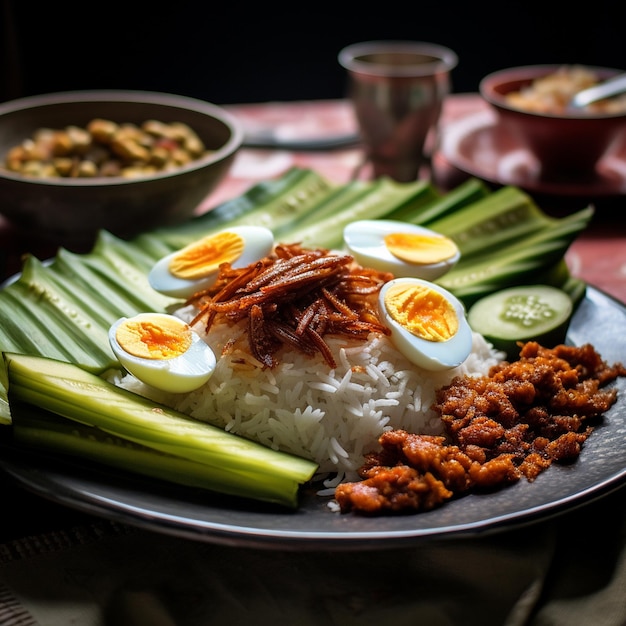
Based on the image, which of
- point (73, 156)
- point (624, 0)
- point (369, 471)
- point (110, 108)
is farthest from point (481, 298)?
point (624, 0)

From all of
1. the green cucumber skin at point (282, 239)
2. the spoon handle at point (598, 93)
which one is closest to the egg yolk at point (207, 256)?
the green cucumber skin at point (282, 239)

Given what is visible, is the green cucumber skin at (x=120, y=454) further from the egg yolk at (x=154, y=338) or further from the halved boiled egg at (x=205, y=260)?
the halved boiled egg at (x=205, y=260)

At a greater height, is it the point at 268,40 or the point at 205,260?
the point at 205,260

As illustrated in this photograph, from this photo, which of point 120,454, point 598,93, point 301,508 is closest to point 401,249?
point 301,508

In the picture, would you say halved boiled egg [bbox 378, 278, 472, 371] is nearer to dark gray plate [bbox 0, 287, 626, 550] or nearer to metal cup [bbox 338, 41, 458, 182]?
dark gray plate [bbox 0, 287, 626, 550]

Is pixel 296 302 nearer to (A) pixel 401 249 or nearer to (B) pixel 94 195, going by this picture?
(A) pixel 401 249

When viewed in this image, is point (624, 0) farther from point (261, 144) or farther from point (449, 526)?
point (449, 526)

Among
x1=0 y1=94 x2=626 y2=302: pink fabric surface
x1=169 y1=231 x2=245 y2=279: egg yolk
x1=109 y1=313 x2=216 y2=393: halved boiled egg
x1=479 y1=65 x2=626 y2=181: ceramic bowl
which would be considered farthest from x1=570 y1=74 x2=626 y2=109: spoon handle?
x1=109 y1=313 x2=216 y2=393: halved boiled egg
